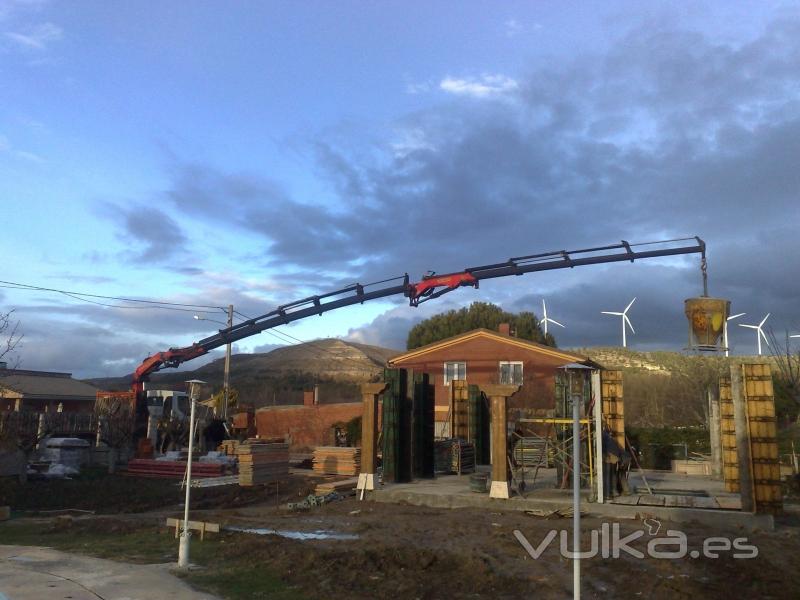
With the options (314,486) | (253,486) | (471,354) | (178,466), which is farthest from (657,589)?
(471,354)

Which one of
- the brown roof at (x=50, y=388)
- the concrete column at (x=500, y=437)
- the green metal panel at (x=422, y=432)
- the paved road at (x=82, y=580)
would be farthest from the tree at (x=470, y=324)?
the paved road at (x=82, y=580)

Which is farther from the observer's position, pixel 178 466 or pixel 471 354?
pixel 471 354

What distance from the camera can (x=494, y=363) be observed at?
40.2m

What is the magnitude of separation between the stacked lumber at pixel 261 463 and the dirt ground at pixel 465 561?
338 inches

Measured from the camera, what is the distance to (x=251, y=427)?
38.7 meters

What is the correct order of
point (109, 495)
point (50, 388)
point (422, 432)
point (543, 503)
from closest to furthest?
point (543, 503)
point (422, 432)
point (109, 495)
point (50, 388)

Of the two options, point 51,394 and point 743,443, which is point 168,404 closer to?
point 51,394

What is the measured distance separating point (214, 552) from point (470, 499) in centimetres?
694

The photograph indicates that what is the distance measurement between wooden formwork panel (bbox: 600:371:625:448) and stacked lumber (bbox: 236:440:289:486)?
40.8ft

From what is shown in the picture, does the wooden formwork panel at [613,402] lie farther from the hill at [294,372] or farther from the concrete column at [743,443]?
the hill at [294,372]

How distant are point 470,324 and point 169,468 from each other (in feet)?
144

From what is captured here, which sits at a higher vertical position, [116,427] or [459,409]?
[459,409]

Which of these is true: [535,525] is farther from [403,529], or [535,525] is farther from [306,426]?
[306,426]

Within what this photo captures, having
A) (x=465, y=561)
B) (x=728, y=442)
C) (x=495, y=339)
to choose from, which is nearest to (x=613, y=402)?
(x=728, y=442)
